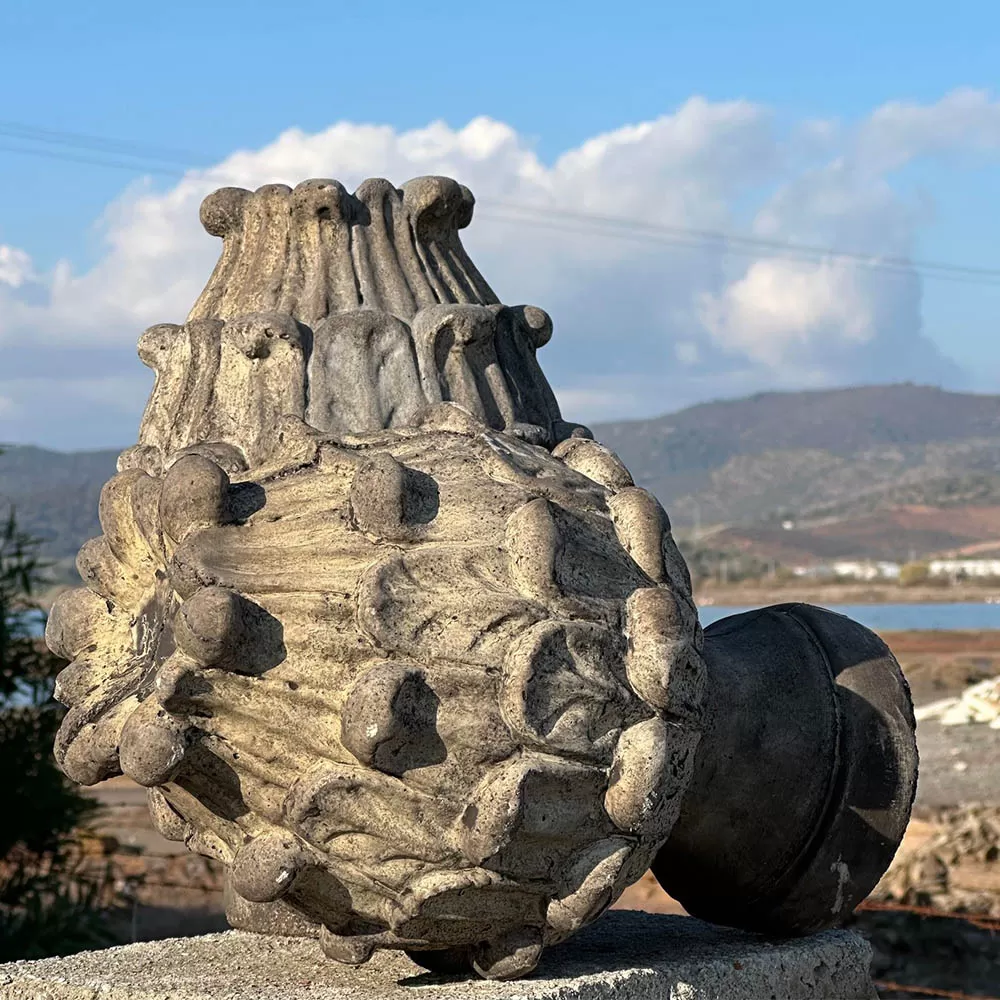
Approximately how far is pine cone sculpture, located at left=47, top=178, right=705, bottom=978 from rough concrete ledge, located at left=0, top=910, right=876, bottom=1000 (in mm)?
117

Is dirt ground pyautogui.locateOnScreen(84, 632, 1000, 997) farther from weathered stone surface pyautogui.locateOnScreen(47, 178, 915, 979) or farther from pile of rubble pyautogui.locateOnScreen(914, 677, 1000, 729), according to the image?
weathered stone surface pyautogui.locateOnScreen(47, 178, 915, 979)

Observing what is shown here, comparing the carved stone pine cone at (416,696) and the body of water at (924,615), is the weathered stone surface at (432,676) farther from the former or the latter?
the body of water at (924,615)

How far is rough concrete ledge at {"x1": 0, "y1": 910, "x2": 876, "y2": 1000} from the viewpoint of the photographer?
295 centimetres

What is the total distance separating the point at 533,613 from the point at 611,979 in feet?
2.74

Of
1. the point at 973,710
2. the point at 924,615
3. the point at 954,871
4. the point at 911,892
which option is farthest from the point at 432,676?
the point at 924,615

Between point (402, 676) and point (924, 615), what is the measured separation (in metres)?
51.9

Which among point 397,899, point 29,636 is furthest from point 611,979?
point 29,636

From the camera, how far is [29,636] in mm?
7473

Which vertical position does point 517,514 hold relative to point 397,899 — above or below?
above

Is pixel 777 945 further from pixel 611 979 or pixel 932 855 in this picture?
pixel 932 855

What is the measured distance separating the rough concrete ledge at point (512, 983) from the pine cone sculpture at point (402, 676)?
117mm

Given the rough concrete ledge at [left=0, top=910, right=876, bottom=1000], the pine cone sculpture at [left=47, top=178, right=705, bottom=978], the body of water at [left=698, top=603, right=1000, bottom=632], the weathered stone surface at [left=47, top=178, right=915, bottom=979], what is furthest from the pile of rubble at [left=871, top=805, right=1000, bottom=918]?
the body of water at [left=698, top=603, right=1000, bottom=632]

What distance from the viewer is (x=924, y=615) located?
52094 mm

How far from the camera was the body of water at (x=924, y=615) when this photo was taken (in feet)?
145
